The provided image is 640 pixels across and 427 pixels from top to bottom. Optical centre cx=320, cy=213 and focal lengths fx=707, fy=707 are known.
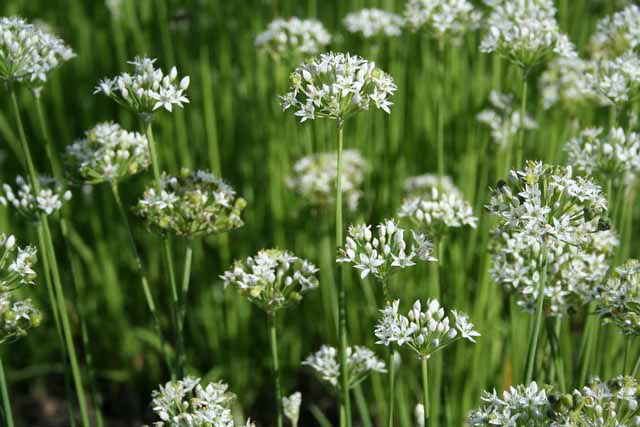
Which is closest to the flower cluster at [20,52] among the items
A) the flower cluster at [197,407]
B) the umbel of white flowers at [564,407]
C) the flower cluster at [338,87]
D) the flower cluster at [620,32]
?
the flower cluster at [338,87]

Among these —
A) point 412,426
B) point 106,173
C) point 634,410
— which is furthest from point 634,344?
point 106,173

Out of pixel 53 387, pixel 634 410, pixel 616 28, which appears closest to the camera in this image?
pixel 634 410

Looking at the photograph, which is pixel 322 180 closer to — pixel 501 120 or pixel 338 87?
pixel 501 120

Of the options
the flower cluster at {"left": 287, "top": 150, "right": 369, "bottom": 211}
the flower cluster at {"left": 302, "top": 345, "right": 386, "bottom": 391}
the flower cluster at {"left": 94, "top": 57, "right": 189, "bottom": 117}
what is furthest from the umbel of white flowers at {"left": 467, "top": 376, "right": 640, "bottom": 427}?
the flower cluster at {"left": 287, "top": 150, "right": 369, "bottom": 211}

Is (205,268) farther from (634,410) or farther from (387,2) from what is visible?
(634,410)

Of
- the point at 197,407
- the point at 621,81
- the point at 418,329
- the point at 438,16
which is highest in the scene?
the point at 438,16

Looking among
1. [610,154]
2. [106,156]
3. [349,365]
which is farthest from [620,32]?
[106,156]
